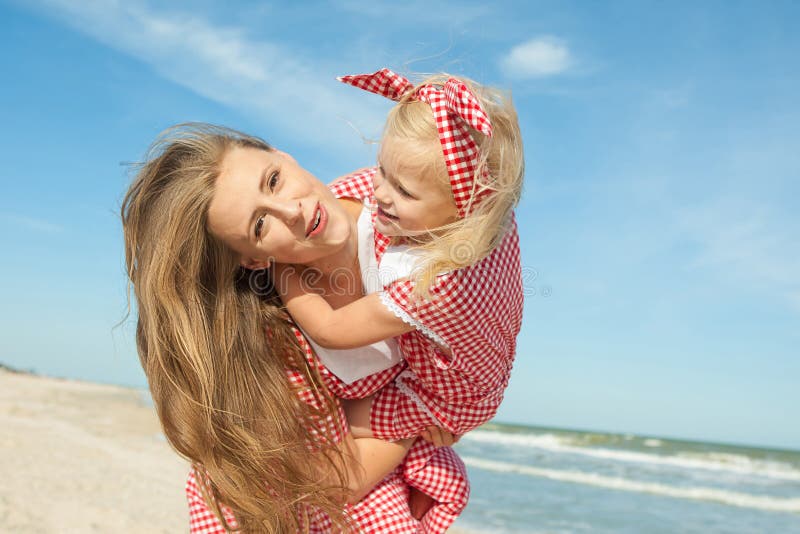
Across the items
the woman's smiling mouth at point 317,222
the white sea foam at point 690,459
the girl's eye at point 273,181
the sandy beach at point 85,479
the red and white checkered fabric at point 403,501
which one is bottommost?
the white sea foam at point 690,459

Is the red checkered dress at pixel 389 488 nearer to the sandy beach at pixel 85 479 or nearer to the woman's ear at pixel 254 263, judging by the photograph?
the woman's ear at pixel 254 263

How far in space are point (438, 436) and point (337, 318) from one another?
2.10ft

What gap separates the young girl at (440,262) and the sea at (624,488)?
7736 mm

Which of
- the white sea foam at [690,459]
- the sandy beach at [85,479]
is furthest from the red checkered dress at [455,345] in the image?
the white sea foam at [690,459]

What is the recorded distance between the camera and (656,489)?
16547 mm

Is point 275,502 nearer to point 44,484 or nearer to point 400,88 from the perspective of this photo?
point 400,88

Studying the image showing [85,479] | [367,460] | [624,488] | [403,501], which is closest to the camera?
[367,460]

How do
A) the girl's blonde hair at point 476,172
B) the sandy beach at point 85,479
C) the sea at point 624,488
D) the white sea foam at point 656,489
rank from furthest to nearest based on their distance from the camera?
1. the white sea foam at point 656,489
2. the sea at point 624,488
3. the sandy beach at point 85,479
4. the girl's blonde hair at point 476,172

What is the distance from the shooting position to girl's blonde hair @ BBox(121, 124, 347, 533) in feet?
8.79

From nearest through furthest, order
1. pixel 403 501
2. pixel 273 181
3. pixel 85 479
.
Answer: pixel 273 181, pixel 403 501, pixel 85 479

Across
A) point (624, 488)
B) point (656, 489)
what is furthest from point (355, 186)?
point (656, 489)

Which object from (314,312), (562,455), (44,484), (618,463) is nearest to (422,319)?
(314,312)

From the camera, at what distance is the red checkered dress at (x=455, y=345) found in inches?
91.0

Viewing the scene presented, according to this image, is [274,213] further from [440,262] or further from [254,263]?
[440,262]
